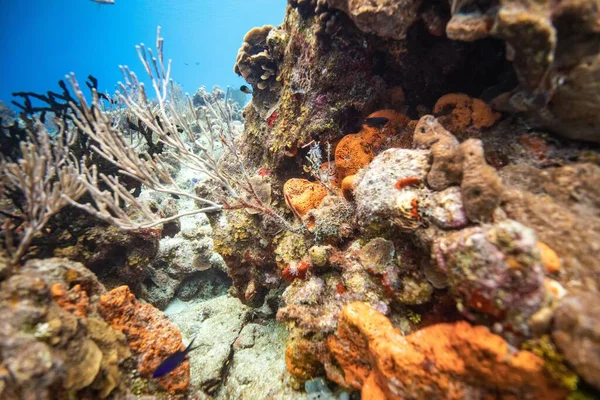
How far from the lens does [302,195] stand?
11.3ft

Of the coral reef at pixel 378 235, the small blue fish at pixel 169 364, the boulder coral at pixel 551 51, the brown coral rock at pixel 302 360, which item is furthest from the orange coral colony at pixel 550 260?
the small blue fish at pixel 169 364

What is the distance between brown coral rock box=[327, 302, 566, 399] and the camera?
137 centimetres

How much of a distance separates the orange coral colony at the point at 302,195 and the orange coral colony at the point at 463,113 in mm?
1630

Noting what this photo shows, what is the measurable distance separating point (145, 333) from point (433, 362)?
289 centimetres

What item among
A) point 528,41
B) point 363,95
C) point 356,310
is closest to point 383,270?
point 356,310

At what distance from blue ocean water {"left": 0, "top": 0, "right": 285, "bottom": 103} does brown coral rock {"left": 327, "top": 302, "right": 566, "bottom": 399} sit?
46.5m

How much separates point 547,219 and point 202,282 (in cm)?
568

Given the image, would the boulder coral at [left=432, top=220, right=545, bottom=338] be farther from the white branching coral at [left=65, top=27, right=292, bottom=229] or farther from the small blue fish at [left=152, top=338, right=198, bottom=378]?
the small blue fish at [left=152, top=338, right=198, bottom=378]

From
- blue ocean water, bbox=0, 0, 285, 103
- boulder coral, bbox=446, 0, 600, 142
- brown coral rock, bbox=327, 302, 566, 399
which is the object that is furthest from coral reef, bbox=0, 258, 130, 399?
blue ocean water, bbox=0, 0, 285, 103

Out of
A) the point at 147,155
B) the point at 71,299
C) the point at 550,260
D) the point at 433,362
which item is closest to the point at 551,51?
the point at 550,260

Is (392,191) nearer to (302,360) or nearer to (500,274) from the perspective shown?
(500,274)

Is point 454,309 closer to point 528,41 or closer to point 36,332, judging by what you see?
point 528,41

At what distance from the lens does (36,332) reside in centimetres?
191

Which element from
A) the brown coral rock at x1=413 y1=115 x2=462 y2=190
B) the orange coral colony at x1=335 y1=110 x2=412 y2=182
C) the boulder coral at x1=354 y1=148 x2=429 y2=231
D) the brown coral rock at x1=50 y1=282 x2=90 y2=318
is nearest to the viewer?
the brown coral rock at x1=413 y1=115 x2=462 y2=190
